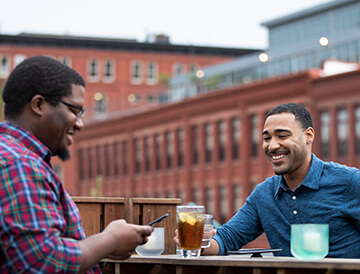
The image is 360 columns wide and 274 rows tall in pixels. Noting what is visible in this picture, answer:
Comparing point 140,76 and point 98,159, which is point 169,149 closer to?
point 98,159

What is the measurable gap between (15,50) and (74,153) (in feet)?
55.8

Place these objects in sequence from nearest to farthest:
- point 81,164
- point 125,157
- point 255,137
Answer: point 255,137 < point 125,157 < point 81,164

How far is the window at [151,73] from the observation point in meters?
85.6

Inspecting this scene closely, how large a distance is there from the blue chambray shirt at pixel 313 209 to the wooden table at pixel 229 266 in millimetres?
645

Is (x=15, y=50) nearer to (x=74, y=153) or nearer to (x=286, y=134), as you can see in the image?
(x=74, y=153)

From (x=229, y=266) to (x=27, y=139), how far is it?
49.0 inches

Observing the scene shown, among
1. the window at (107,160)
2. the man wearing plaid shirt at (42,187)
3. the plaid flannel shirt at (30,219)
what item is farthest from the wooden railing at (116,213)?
the window at (107,160)

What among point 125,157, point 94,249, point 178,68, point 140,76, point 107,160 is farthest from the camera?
point 178,68

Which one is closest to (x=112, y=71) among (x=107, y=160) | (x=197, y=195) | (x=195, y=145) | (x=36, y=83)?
(x=107, y=160)

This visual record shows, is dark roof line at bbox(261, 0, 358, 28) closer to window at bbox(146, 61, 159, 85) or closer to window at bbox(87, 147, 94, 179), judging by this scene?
window at bbox(87, 147, 94, 179)

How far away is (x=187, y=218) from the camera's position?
503 cm

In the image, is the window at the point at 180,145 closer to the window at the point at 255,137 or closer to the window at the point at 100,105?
the window at the point at 255,137

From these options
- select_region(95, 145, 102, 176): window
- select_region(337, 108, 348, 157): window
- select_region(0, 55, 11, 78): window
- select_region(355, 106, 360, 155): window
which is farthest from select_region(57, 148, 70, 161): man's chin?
select_region(0, 55, 11, 78): window

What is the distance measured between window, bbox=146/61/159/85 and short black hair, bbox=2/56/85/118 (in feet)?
267
